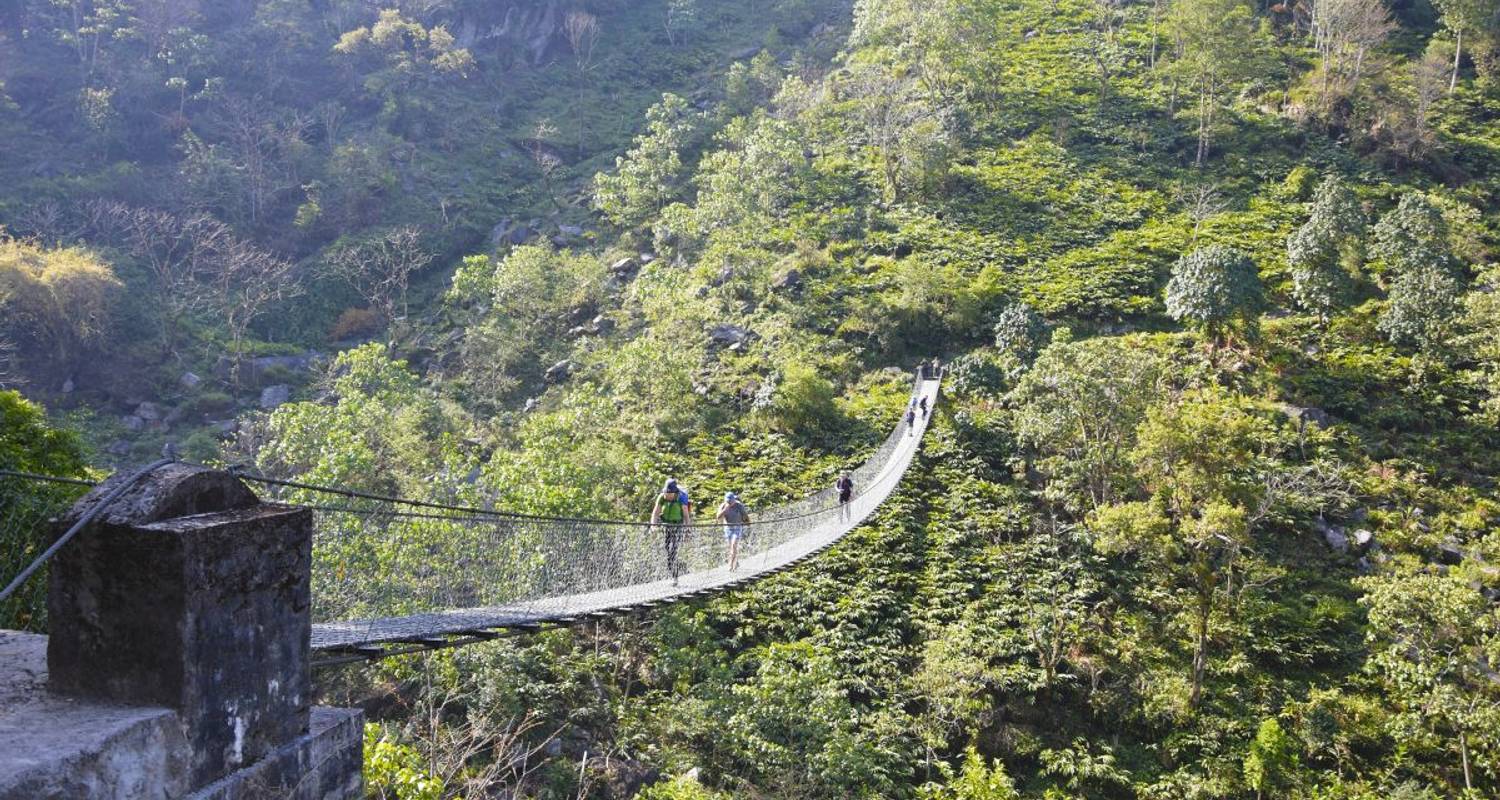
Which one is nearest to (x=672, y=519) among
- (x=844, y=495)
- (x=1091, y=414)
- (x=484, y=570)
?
(x=484, y=570)

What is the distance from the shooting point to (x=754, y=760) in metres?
8.03

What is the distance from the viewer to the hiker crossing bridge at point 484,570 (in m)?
4.22

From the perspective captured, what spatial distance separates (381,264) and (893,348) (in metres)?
13.2

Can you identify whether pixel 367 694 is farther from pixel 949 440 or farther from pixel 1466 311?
pixel 1466 311

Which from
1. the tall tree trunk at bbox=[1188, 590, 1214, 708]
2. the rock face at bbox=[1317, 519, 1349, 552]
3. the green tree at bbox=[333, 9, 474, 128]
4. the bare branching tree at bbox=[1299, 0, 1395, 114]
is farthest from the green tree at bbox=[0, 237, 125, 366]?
the bare branching tree at bbox=[1299, 0, 1395, 114]

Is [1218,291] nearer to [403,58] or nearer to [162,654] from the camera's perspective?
[162,654]

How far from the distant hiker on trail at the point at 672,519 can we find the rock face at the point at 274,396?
13.0 metres

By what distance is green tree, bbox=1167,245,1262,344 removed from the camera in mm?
13141

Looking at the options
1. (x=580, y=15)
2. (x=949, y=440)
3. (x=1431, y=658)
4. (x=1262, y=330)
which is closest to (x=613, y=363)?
(x=949, y=440)

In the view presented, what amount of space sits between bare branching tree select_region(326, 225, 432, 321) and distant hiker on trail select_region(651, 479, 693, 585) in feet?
53.2

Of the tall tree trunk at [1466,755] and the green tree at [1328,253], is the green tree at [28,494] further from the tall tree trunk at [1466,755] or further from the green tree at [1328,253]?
the green tree at [1328,253]

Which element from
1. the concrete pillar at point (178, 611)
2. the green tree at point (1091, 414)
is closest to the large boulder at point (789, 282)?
the green tree at point (1091, 414)

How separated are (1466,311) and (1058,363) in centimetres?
567

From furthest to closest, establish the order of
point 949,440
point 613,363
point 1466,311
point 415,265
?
point 415,265 → point 613,363 → point 949,440 → point 1466,311
